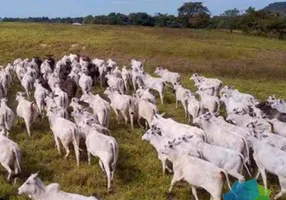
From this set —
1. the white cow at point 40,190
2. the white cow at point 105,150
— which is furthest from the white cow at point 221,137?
the white cow at point 40,190

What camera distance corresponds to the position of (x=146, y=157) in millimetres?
12133

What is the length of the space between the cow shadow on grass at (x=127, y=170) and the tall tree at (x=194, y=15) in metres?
74.0

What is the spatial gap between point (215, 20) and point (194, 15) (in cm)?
635

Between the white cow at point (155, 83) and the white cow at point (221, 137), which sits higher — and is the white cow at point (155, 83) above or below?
below

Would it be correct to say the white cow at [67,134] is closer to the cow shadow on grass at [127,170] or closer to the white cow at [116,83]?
the cow shadow on grass at [127,170]

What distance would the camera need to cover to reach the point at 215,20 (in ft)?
304

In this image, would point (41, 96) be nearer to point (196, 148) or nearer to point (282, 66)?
point (196, 148)

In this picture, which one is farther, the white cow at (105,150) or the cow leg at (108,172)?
the white cow at (105,150)

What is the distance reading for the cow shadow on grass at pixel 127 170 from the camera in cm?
1069

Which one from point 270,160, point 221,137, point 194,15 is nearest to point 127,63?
point 221,137

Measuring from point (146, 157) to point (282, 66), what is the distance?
2386cm

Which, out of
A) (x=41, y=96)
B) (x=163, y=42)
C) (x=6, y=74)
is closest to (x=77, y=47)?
(x=163, y=42)

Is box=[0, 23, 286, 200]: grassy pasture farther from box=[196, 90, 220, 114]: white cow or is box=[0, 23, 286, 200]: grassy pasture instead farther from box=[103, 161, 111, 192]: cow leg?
box=[196, 90, 220, 114]: white cow

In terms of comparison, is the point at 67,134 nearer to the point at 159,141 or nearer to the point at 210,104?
the point at 159,141
